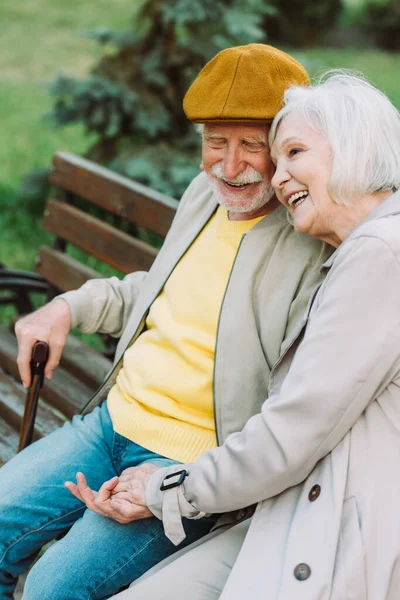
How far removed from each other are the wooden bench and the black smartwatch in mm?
1093

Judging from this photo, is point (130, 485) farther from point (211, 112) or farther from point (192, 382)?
point (211, 112)

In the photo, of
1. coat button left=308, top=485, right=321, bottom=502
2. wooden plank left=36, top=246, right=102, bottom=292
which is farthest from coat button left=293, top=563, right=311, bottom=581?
wooden plank left=36, top=246, right=102, bottom=292

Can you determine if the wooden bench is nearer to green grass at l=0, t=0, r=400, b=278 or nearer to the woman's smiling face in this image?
the woman's smiling face

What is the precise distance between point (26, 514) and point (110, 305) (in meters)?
0.74

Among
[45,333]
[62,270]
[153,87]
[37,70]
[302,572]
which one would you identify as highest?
[302,572]

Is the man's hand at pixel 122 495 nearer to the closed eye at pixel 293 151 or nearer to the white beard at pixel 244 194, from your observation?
the white beard at pixel 244 194

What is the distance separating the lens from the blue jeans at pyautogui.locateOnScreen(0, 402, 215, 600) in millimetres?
2186

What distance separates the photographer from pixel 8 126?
9.38 meters

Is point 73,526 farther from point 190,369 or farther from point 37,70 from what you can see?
point 37,70

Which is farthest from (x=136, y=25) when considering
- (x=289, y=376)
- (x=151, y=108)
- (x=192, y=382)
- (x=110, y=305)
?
(x=289, y=376)

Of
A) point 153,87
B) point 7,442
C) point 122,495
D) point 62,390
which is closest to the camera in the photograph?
point 122,495

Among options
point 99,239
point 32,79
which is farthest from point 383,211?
point 32,79

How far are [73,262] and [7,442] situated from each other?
99 centimetres

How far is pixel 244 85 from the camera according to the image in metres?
2.33
